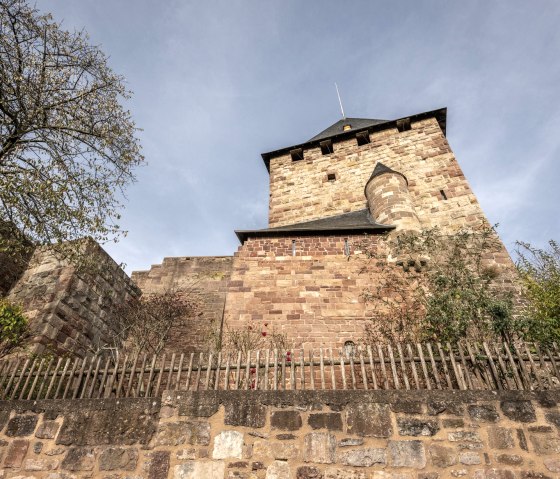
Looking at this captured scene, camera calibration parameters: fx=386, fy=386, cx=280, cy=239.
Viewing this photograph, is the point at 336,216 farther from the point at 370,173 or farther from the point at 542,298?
the point at 542,298

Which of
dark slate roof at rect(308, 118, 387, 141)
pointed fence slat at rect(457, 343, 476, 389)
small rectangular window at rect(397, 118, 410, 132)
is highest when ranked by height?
dark slate roof at rect(308, 118, 387, 141)

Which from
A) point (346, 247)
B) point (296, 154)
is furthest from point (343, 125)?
point (346, 247)

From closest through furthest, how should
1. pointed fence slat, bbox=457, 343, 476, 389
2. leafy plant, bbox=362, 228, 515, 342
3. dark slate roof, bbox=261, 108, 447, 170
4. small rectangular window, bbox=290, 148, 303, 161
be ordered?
1. pointed fence slat, bbox=457, 343, 476, 389
2. leafy plant, bbox=362, 228, 515, 342
3. dark slate roof, bbox=261, 108, 447, 170
4. small rectangular window, bbox=290, 148, 303, 161

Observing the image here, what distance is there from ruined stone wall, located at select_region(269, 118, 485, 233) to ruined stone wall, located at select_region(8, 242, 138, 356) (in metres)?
7.11

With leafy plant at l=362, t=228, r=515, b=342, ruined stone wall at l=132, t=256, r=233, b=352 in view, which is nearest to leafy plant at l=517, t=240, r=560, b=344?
leafy plant at l=362, t=228, r=515, b=342

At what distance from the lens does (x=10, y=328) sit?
6828 millimetres

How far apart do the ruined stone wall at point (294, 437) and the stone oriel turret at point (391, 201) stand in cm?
687

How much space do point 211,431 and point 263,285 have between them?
5198mm

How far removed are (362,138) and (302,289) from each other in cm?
1019

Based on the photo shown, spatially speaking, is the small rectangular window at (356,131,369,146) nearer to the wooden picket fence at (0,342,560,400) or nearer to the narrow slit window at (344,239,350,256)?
the narrow slit window at (344,239,350,256)

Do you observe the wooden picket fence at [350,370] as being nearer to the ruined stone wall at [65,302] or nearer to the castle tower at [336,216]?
the ruined stone wall at [65,302]

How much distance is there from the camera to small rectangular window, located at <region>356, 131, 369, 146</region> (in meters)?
16.8

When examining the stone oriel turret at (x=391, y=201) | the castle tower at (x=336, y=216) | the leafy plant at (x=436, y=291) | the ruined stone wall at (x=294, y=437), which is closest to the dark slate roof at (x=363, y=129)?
the castle tower at (x=336, y=216)

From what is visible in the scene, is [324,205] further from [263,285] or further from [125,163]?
[125,163]
